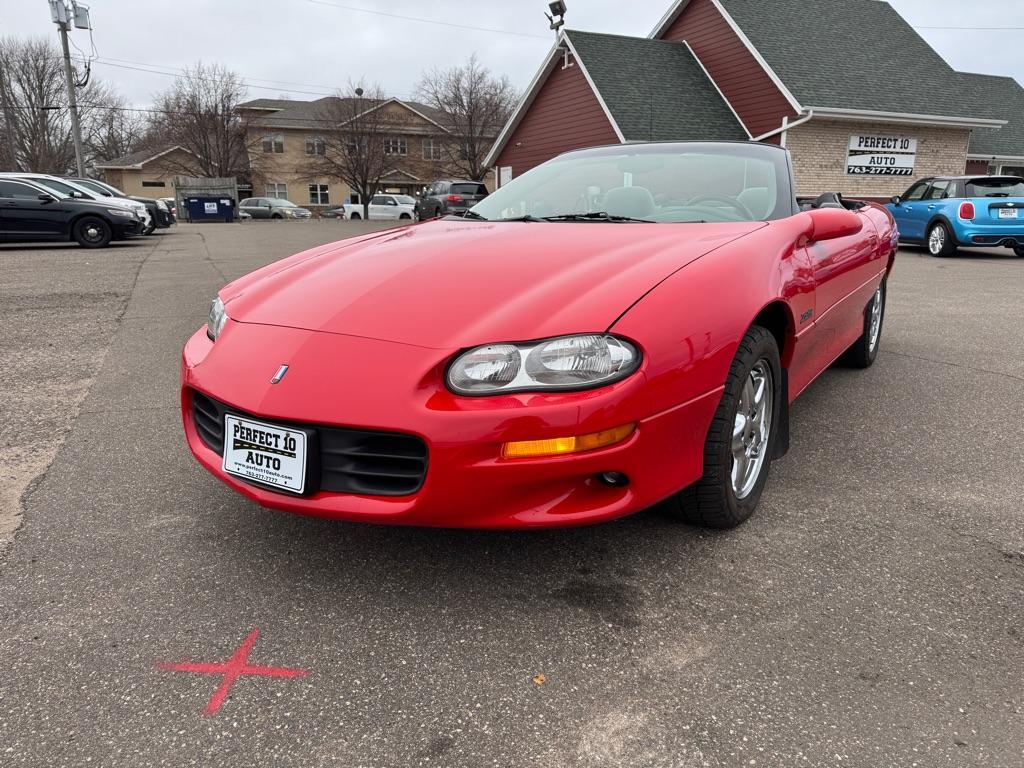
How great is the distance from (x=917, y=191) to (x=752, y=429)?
41.9ft

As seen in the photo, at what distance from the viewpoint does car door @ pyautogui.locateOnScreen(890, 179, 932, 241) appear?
12625 mm

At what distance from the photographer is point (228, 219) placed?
1230 inches

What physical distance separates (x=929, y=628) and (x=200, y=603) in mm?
1997

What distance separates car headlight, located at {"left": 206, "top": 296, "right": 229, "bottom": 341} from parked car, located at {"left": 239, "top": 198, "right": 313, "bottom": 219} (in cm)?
3906

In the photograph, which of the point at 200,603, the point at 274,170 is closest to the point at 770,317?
the point at 200,603

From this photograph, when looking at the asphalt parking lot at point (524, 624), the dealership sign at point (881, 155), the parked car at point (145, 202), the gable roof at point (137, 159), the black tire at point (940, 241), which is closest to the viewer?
the asphalt parking lot at point (524, 624)

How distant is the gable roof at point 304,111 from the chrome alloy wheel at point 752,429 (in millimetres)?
43307

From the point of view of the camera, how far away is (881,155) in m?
19.4

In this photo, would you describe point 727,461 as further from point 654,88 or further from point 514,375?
point 654,88

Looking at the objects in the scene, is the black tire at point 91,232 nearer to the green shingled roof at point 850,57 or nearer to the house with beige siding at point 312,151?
the green shingled roof at point 850,57

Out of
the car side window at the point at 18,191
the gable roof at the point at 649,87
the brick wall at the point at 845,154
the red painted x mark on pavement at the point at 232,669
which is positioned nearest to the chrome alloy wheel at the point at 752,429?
the red painted x mark on pavement at the point at 232,669

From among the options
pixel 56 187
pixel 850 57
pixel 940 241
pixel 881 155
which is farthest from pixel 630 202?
pixel 850 57

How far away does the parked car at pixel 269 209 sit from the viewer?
38.6 m

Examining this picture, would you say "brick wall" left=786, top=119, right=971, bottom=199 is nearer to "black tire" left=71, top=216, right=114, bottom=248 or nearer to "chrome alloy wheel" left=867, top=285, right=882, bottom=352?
"chrome alloy wheel" left=867, top=285, right=882, bottom=352
